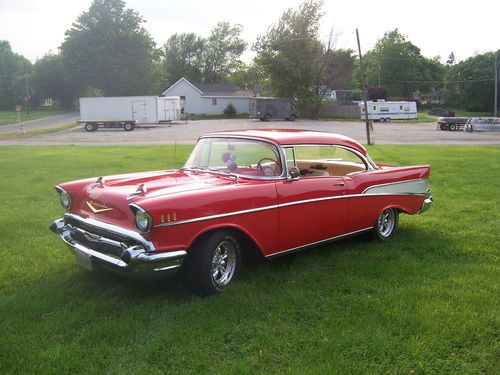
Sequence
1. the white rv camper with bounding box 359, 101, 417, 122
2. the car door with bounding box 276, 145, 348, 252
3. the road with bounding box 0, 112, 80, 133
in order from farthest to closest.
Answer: the white rv camper with bounding box 359, 101, 417, 122
the road with bounding box 0, 112, 80, 133
the car door with bounding box 276, 145, 348, 252

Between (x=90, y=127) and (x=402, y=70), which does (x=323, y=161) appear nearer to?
(x=90, y=127)

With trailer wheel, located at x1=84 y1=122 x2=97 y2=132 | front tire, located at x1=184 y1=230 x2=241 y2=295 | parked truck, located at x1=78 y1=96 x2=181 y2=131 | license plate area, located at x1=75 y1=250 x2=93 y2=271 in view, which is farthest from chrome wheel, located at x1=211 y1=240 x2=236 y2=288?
trailer wheel, located at x1=84 y1=122 x2=97 y2=132

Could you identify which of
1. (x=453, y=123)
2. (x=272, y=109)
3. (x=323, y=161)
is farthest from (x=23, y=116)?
(x=323, y=161)

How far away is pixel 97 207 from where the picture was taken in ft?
15.2

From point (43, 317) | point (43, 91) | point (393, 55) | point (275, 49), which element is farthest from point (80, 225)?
point (393, 55)

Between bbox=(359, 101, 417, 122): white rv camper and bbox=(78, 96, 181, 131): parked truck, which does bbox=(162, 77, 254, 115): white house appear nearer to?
bbox=(359, 101, 417, 122): white rv camper

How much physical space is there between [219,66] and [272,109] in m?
38.5

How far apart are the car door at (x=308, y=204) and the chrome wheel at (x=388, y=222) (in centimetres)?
95

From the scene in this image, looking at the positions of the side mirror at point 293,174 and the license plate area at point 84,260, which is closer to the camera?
the license plate area at point 84,260

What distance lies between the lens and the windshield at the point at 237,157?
523 cm

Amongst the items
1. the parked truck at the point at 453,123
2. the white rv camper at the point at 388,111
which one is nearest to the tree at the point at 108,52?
the white rv camper at the point at 388,111

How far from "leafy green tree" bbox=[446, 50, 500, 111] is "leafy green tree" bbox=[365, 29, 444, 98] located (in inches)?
289

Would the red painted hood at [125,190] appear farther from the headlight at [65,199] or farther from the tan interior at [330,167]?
the tan interior at [330,167]

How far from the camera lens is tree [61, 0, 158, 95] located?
65438mm
